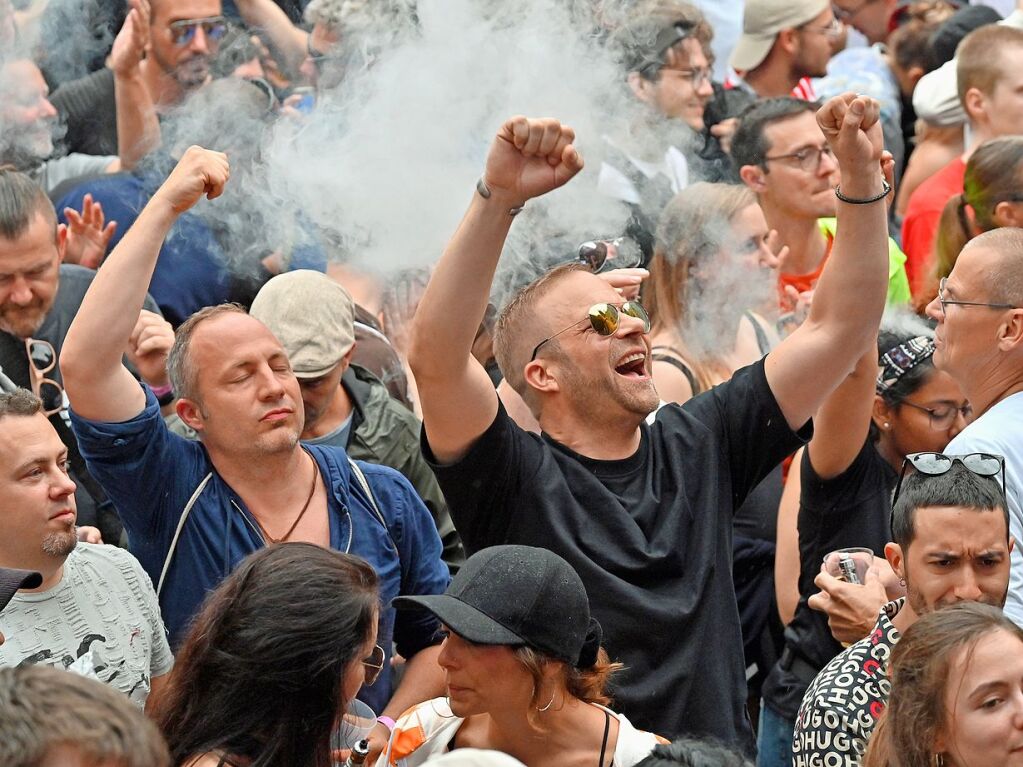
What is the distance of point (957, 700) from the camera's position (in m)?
2.86

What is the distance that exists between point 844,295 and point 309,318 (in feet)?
5.09

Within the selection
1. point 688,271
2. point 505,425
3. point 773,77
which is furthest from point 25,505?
point 773,77

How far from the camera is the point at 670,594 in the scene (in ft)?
11.3

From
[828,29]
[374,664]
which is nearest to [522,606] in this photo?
[374,664]

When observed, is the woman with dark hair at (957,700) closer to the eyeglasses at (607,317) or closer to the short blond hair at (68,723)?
the eyeglasses at (607,317)

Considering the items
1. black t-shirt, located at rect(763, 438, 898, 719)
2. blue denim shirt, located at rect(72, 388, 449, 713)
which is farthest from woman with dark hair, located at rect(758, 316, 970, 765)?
blue denim shirt, located at rect(72, 388, 449, 713)

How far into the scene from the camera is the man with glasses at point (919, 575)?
3205 mm

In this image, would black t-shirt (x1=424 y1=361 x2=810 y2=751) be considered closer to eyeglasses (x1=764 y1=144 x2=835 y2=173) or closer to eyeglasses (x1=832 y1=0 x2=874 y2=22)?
eyeglasses (x1=764 y1=144 x2=835 y2=173)

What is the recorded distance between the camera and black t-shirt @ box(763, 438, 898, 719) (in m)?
4.04

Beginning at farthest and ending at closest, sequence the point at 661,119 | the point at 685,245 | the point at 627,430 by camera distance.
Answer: the point at 661,119, the point at 685,245, the point at 627,430

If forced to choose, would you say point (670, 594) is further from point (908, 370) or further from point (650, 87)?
point (650, 87)

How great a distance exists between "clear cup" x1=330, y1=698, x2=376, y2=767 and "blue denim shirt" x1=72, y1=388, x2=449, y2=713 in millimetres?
429

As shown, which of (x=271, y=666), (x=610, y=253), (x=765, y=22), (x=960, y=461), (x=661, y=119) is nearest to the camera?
(x=271, y=666)

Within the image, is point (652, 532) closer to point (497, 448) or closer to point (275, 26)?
point (497, 448)
